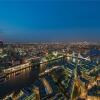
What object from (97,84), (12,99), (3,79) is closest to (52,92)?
(12,99)

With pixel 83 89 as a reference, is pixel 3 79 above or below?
below

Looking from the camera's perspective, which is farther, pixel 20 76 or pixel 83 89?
pixel 20 76

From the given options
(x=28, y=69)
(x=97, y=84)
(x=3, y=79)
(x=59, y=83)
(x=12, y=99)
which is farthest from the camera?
(x=28, y=69)

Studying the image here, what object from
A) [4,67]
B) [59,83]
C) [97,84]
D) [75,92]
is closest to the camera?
[59,83]

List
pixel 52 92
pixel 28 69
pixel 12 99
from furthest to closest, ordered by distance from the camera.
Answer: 1. pixel 28 69
2. pixel 52 92
3. pixel 12 99

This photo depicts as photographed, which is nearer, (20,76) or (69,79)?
(69,79)

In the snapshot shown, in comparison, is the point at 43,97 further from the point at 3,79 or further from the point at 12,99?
the point at 3,79

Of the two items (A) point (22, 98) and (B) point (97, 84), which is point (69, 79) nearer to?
(A) point (22, 98)

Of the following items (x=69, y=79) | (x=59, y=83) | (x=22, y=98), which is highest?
(x=59, y=83)

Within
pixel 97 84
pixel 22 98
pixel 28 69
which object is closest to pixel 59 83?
pixel 97 84
